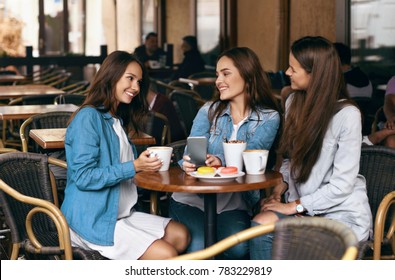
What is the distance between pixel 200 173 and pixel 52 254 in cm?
68

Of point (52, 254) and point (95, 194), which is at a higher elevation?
point (95, 194)

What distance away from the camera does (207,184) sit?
288 centimetres

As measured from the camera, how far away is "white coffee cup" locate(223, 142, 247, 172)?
3096 millimetres

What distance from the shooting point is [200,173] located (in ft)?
9.80

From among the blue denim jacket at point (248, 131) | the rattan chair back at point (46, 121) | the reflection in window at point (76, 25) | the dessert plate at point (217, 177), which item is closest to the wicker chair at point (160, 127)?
the rattan chair back at point (46, 121)

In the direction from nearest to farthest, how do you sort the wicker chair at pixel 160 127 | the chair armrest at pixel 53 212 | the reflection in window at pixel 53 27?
1. the chair armrest at pixel 53 212
2. the wicker chair at pixel 160 127
3. the reflection in window at pixel 53 27

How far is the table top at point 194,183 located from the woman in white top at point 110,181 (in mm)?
69

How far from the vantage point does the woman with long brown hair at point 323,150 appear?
3.06m

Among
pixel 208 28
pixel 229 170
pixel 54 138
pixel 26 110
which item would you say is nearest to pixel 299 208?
pixel 229 170

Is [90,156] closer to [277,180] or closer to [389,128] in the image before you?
[277,180]

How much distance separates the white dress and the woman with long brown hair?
41 cm

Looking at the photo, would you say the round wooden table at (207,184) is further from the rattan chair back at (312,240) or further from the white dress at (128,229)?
the rattan chair back at (312,240)

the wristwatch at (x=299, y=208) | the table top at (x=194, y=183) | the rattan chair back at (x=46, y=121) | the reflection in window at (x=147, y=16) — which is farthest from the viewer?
the reflection in window at (x=147, y=16)
